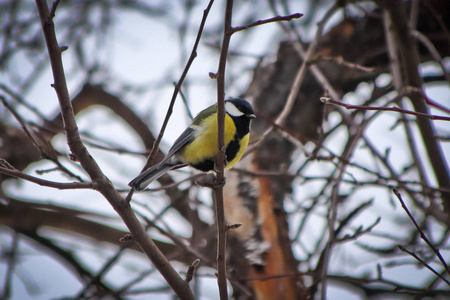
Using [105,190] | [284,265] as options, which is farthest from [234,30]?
[284,265]

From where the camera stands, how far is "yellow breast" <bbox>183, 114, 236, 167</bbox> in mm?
2377

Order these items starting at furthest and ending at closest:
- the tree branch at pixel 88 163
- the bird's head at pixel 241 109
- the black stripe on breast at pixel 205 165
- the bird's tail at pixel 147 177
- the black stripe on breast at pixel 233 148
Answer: the bird's head at pixel 241 109 → the black stripe on breast at pixel 205 165 → the black stripe on breast at pixel 233 148 → the bird's tail at pixel 147 177 → the tree branch at pixel 88 163

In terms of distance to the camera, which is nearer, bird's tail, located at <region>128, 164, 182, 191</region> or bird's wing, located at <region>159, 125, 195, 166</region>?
bird's tail, located at <region>128, 164, 182, 191</region>

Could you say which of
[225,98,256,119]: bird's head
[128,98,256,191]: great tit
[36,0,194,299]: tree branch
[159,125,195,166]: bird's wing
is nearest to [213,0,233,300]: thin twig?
[36,0,194,299]: tree branch

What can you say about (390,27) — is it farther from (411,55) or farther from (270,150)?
(270,150)

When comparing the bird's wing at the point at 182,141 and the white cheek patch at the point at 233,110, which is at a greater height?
the white cheek patch at the point at 233,110

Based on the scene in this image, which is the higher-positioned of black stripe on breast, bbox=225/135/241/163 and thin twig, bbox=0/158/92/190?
black stripe on breast, bbox=225/135/241/163

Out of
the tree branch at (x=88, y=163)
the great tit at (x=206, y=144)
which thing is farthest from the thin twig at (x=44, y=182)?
the great tit at (x=206, y=144)

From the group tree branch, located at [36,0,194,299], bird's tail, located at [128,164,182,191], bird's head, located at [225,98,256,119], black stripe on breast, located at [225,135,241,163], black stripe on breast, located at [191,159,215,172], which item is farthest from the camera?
bird's head, located at [225,98,256,119]

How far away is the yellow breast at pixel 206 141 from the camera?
2.38 m

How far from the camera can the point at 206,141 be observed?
239 cm

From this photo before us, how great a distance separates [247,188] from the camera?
11.0 ft

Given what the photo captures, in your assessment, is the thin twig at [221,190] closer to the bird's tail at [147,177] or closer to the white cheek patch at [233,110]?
the bird's tail at [147,177]

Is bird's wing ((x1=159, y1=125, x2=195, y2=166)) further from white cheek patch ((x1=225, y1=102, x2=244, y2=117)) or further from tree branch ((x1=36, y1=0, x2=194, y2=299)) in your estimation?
tree branch ((x1=36, y1=0, x2=194, y2=299))
